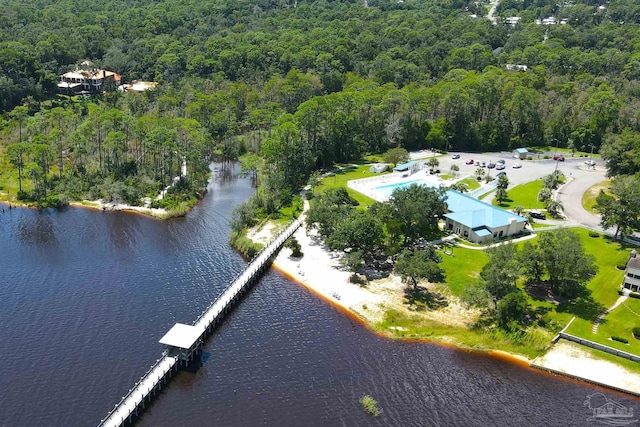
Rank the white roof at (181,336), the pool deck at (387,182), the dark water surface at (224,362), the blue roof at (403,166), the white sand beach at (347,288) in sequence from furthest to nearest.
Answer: the blue roof at (403,166) < the pool deck at (387,182) < the white sand beach at (347,288) < the white roof at (181,336) < the dark water surface at (224,362)

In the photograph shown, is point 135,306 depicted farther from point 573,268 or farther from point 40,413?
point 573,268

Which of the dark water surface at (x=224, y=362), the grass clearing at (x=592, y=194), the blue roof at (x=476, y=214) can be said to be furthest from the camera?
the grass clearing at (x=592, y=194)

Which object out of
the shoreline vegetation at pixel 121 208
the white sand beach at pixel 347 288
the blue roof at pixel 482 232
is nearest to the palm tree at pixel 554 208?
the blue roof at pixel 482 232

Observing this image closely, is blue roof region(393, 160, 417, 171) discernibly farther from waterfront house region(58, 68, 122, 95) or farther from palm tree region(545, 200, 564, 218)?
waterfront house region(58, 68, 122, 95)

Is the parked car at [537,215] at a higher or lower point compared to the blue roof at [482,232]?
lower

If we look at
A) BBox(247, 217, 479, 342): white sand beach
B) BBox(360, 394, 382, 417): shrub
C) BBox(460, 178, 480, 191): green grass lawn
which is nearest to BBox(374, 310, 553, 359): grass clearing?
BBox(247, 217, 479, 342): white sand beach

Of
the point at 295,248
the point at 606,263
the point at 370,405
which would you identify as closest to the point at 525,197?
the point at 606,263

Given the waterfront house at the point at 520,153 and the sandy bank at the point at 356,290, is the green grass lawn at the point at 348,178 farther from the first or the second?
the waterfront house at the point at 520,153

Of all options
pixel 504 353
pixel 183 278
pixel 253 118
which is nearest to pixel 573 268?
pixel 504 353
